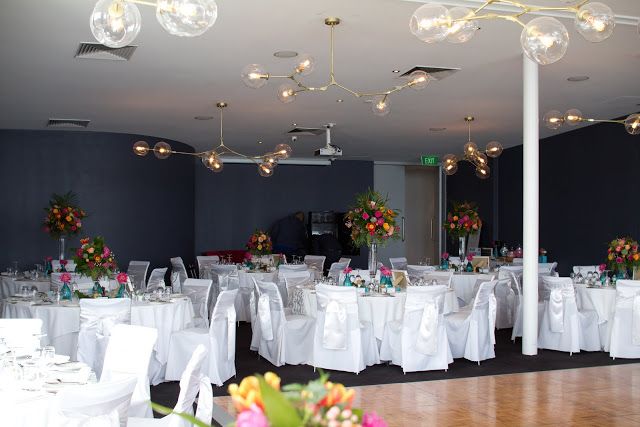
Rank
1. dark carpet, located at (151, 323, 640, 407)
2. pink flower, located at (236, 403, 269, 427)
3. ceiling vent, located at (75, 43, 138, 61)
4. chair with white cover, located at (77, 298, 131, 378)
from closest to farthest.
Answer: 1. pink flower, located at (236, 403, 269, 427)
2. chair with white cover, located at (77, 298, 131, 378)
3. dark carpet, located at (151, 323, 640, 407)
4. ceiling vent, located at (75, 43, 138, 61)

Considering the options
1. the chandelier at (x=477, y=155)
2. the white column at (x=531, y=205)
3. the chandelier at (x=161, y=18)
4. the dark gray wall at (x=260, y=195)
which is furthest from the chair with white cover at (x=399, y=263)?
the chandelier at (x=161, y=18)

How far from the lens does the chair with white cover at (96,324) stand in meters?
6.11

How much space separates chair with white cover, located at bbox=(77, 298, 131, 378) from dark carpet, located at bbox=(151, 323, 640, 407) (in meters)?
0.68

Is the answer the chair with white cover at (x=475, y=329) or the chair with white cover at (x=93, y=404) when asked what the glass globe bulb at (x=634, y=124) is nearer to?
the chair with white cover at (x=475, y=329)

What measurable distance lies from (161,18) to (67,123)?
9.85 m

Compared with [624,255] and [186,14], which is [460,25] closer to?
[186,14]

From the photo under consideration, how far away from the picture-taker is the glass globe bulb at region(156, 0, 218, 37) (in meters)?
3.38

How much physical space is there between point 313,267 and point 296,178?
648 centimetres

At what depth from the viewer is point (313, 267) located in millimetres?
12422

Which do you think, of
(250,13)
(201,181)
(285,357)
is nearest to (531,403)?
(285,357)

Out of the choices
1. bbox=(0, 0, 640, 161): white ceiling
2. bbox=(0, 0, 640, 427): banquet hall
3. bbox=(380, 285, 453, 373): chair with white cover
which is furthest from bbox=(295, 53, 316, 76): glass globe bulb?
bbox=(380, 285, 453, 373): chair with white cover

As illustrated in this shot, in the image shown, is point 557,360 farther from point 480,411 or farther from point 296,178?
point 296,178

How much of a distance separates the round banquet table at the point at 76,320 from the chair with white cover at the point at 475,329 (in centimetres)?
306

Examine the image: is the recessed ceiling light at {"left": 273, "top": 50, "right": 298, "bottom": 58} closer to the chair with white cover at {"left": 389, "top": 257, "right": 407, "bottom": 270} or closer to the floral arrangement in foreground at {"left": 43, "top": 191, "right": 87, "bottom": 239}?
the floral arrangement in foreground at {"left": 43, "top": 191, "right": 87, "bottom": 239}
